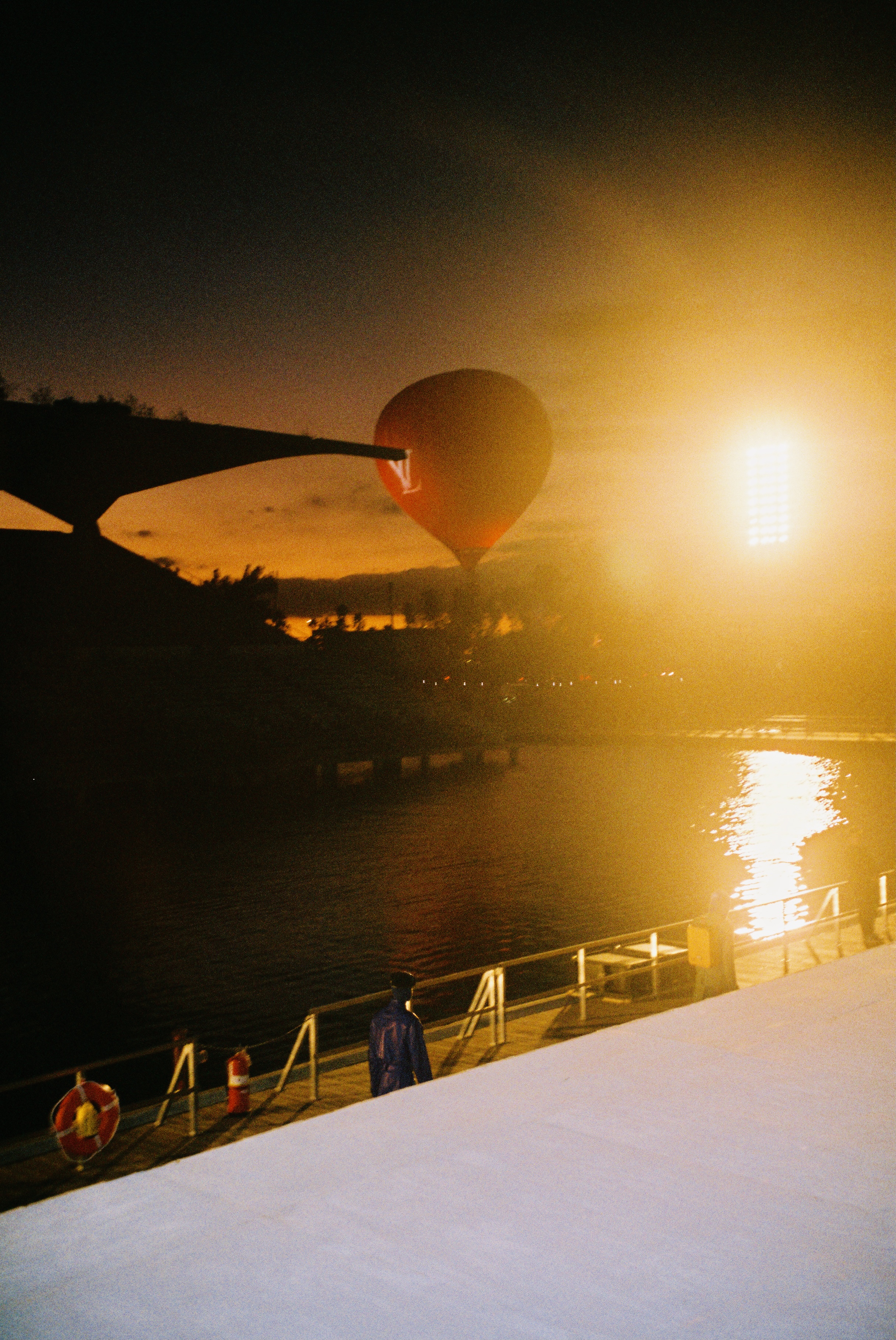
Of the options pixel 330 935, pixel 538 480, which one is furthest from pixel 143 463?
pixel 330 935

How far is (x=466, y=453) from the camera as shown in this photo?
3503 centimetres

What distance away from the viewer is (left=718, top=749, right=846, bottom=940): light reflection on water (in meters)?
25.9

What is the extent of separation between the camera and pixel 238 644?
67875 millimetres

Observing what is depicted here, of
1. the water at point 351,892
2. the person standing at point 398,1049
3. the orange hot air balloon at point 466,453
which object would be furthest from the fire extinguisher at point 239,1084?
the orange hot air balloon at point 466,453

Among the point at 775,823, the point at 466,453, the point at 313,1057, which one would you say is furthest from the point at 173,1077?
the point at 775,823

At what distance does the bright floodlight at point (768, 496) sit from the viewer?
2088 cm

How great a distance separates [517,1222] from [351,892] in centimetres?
2597

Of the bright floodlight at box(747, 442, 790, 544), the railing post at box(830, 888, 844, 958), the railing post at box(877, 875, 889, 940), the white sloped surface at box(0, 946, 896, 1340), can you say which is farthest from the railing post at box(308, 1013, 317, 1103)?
the bright floodlight at box(747, 442, 790, 544)

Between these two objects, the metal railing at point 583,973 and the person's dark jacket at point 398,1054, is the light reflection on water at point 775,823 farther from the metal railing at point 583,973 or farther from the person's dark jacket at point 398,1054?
the person's dark jacket at point 398,1054

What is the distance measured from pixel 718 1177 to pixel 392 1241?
4.76 ft

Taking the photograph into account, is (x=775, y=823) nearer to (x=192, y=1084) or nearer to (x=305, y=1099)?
(x=305, y=1099)

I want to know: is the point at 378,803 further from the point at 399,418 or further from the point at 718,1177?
the point at 718,1177

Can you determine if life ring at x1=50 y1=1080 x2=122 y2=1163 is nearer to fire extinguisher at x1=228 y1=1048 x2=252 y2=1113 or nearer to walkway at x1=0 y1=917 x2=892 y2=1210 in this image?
walkway at x1=0 y1=917 x2=892 y2=1210

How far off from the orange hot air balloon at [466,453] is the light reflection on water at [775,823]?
50.4 feet
